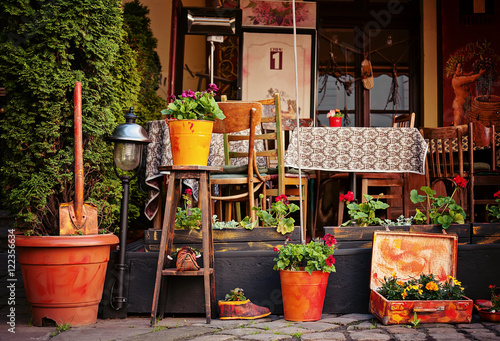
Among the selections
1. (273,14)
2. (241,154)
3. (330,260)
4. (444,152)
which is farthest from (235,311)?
(273,14)

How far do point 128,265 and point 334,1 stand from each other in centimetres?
570

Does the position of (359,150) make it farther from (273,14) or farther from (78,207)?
(273,14)

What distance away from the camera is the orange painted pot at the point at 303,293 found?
2.97m

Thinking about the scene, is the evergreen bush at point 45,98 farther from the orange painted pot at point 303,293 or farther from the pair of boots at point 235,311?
the orange painted pot at point 303,293

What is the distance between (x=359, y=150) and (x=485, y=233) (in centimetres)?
122

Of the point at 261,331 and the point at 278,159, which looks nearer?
the point at 261,331

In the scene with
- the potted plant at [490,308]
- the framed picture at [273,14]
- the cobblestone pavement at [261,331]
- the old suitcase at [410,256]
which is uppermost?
the framed picture at [273,14]

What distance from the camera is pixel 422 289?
2.97 metres

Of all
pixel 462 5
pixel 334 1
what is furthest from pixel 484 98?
pixel 334 1

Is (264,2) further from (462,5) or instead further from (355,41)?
(462,5)

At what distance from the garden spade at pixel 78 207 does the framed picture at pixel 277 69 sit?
13.9 feet

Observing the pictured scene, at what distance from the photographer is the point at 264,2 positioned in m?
7.28

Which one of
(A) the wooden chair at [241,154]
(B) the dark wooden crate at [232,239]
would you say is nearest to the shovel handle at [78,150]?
(B) the dark wooden crate at [232,239]

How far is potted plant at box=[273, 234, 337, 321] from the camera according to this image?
2963 mm
